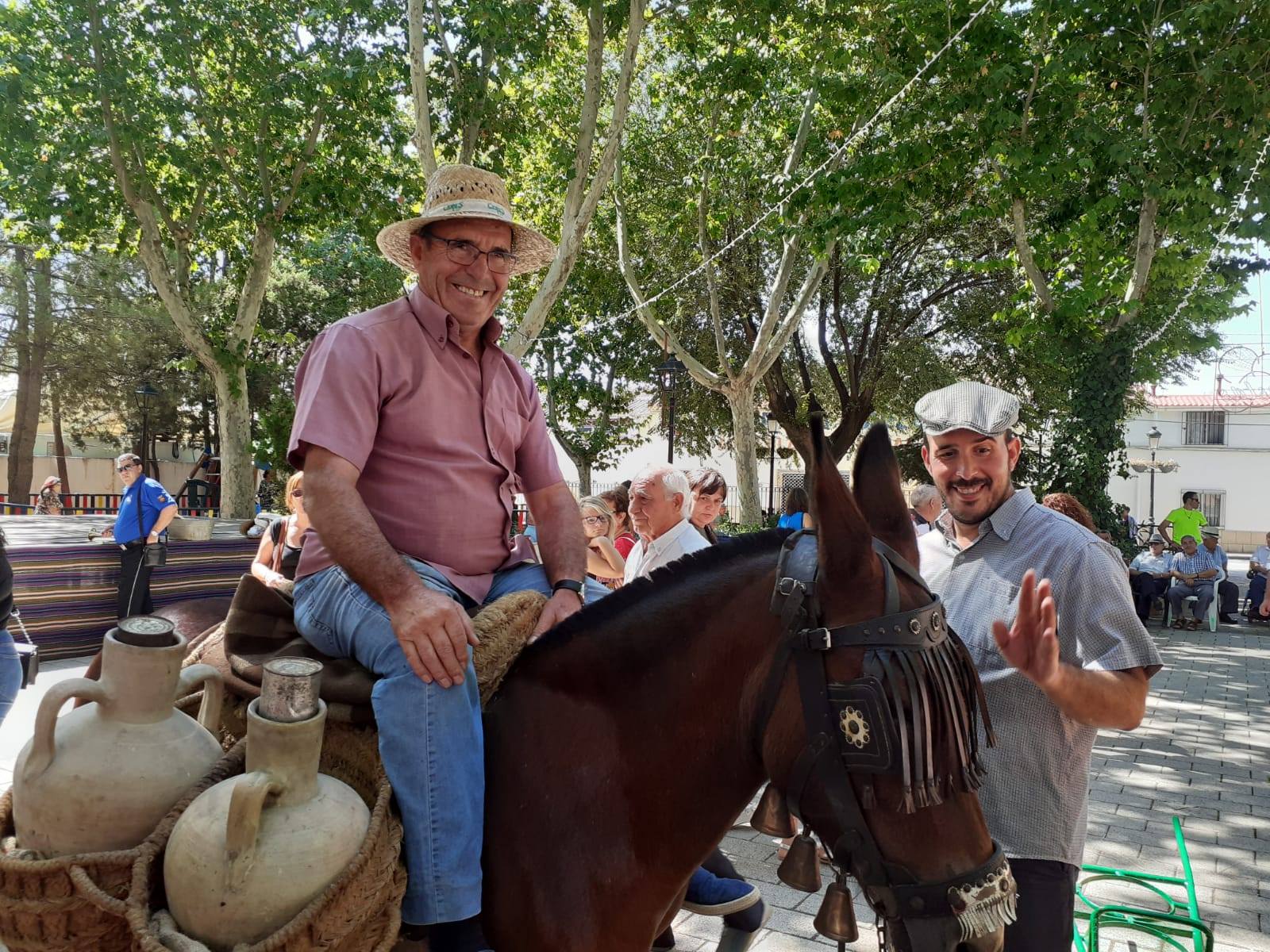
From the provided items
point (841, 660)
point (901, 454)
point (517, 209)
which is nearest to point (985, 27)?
point (517, 209)

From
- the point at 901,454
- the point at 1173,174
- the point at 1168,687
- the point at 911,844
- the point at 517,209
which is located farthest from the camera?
the point at 901,454

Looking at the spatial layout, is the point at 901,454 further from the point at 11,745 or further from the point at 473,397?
the point at 473,397

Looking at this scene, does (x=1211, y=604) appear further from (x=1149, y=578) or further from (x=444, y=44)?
(x=444, y=44)

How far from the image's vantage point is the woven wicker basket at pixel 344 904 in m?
1.48

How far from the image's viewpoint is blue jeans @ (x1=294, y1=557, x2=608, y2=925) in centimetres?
173

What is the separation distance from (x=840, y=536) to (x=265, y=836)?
1.16 meters

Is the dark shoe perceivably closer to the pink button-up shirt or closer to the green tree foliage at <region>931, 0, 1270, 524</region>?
the pink button-up shirt

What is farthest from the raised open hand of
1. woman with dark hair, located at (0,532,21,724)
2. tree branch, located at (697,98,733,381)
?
tree branch, located at (697,98,733,381)

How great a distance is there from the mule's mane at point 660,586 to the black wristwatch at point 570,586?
296mm

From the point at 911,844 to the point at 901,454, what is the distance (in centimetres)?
2877

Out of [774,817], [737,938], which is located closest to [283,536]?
[737,938]

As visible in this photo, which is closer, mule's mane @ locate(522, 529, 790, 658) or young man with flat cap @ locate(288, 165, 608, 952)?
young man with flat cap @ locate(288, 165, 608, 952)

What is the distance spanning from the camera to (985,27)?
10984 millimetres

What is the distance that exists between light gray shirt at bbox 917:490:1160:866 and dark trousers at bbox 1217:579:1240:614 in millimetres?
17694
